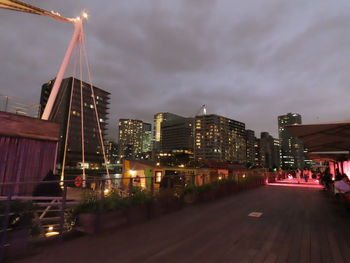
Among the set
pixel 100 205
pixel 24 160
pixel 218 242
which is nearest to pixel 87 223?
pixel 100 205

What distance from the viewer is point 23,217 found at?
15.6ft

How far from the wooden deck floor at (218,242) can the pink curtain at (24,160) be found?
22.0ft

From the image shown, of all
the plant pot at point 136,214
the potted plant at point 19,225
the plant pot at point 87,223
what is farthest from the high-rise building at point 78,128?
the potted plant at point 19,225

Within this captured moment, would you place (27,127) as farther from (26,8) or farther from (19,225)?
(26,8)

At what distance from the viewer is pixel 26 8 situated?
1455 centimetres

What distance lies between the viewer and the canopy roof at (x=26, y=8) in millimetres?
13305

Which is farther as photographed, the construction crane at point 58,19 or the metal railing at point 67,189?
the construction crane at point 58,19

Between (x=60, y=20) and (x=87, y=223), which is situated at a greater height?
(x=60, y=20)

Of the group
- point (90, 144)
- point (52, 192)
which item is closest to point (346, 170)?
point (52, 192)

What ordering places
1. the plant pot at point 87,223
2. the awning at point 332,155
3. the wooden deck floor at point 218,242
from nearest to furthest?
the wooden deck floor at point 218,242
the plant pot at point 87,223
the awning at point 332,155

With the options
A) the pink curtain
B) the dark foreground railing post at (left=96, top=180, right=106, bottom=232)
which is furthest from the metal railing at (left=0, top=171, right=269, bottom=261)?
the pink curtain

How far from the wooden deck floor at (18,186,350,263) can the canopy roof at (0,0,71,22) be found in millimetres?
14956

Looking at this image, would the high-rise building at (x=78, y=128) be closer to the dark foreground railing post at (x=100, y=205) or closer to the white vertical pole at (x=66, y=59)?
the white vertical pole at (x=66, y=59)

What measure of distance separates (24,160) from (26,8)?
416 inches
